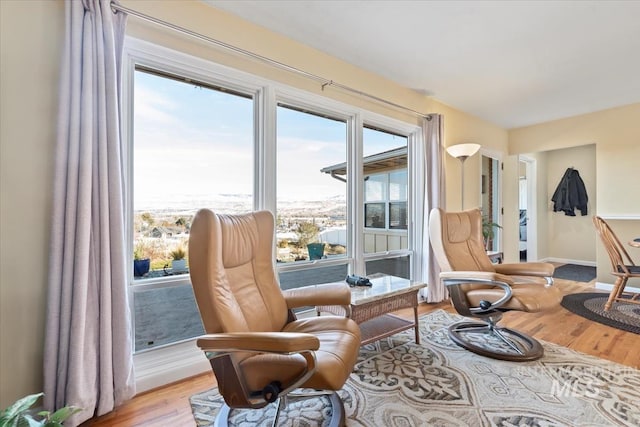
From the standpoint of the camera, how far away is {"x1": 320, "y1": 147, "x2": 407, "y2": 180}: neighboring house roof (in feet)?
9.82

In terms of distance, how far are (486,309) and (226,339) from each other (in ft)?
6.18

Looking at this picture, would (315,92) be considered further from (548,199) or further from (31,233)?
(548,199)

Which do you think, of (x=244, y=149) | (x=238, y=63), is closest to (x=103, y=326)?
(x=244, y=149)

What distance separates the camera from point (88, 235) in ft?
4.97

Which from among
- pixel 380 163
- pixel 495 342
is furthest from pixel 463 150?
pixel 495 342

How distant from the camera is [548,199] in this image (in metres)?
6.18

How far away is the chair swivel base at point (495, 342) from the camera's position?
2.14 m

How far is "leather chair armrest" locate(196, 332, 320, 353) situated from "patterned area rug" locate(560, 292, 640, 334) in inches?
129

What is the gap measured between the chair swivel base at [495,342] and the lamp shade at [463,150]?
192 cm

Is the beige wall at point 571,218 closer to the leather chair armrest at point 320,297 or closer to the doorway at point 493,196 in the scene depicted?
the doorway at point 493,196

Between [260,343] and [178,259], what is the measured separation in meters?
1.30

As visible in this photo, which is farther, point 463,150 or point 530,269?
point 463,150

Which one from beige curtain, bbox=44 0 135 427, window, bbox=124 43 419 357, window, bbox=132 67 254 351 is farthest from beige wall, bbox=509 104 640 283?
beige curtain, bbox=44 0 135 427

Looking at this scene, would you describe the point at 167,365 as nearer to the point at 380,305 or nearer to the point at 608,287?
the point at 380,305
